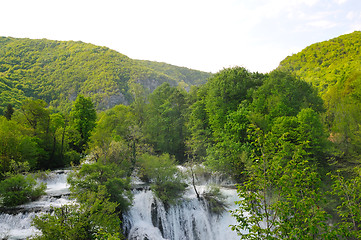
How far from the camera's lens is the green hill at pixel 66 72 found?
286 ft

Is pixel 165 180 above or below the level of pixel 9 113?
below

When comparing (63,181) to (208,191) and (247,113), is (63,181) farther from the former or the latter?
(247,113)

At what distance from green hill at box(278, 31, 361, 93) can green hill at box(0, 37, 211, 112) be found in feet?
218

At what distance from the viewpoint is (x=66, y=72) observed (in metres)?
105

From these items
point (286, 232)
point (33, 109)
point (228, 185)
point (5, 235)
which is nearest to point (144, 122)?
point (33, 109)

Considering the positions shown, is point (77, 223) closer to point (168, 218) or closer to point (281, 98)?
point (168, 218)

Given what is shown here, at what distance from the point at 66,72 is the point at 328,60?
9272 centimetres

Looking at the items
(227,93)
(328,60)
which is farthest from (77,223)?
(328,60)

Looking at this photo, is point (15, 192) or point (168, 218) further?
point (168, 218)

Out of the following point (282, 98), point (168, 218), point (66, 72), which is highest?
point (66, 72)

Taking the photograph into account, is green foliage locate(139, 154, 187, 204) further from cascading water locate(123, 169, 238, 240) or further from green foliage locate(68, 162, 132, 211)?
green foliage locate(68, 162, 132, 211)

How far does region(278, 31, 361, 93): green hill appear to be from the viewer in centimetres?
5203

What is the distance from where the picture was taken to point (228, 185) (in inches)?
1084

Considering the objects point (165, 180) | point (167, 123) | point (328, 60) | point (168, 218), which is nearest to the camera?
point (168, 218)
